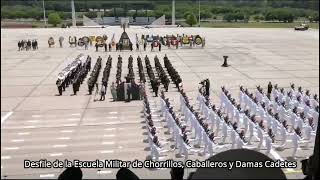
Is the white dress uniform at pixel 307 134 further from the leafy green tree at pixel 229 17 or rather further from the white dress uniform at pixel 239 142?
the leafy green tree at pixel 229 17

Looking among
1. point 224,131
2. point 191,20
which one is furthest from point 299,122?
point 191,20

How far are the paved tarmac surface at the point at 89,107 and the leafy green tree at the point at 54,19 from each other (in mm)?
43134

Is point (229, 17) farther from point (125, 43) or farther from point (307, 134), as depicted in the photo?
point (307, 134)

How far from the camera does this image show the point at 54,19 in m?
76.6

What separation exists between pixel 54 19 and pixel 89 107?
63.5m

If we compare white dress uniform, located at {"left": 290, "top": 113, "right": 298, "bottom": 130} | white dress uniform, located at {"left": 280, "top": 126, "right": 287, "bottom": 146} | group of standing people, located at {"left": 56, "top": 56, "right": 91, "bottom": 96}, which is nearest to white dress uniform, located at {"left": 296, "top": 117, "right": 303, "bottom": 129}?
white dress uniform, located at {"left": 290, "top": 113, "right": 298, "bottom": 130}

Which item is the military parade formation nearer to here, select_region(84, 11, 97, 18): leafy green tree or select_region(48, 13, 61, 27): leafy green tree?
select_region(84, 11, 97, 18): leafy green tree

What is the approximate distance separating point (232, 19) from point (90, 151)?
8436 centimetres

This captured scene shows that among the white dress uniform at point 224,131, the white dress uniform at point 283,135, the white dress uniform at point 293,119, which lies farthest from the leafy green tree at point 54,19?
the white dress uniform at point 283,135

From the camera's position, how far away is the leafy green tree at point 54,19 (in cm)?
7617

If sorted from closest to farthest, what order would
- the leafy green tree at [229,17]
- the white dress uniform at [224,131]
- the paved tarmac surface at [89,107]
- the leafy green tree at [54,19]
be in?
the paved tarmac surface at [89,107] → the white dress uniform at [224,131] → the leafy green tree at [54,19] → the leafy green tree at [229,17]

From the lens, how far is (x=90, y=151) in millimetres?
11641

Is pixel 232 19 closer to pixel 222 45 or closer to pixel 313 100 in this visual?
pixel 222 45

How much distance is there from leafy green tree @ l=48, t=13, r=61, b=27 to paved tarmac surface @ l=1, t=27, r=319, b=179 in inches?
1698
